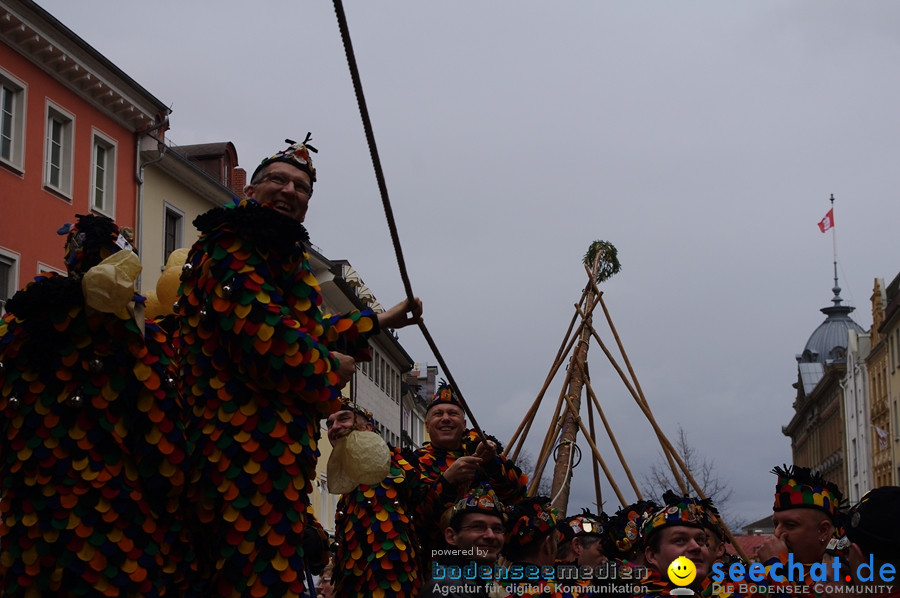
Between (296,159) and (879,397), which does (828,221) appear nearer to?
(879,397)

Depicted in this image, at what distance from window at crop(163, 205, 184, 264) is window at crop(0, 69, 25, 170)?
467cm

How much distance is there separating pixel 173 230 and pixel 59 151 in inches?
154

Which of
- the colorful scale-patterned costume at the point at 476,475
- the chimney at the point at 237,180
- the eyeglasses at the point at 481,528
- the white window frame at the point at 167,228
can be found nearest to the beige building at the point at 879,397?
the chimney at the point at 237,180

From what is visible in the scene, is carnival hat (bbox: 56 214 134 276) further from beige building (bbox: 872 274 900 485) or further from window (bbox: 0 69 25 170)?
beige building (bbox: 872 274 900 485)

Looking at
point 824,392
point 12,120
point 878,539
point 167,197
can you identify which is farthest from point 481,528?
point 824,392

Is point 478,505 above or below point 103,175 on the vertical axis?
below

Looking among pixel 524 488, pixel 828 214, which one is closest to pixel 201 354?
pixel 524 488

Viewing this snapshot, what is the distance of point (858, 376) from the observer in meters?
53.2

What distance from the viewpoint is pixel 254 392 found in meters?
3.71

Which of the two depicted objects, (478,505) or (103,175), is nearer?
(478,505)

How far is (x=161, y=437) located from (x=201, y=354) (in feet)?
1.13

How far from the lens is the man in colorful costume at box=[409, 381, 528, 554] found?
5.70 m

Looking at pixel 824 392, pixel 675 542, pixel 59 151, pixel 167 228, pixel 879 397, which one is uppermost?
pixel 824 392

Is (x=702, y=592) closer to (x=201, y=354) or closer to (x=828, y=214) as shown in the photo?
(x=201, y=354)
